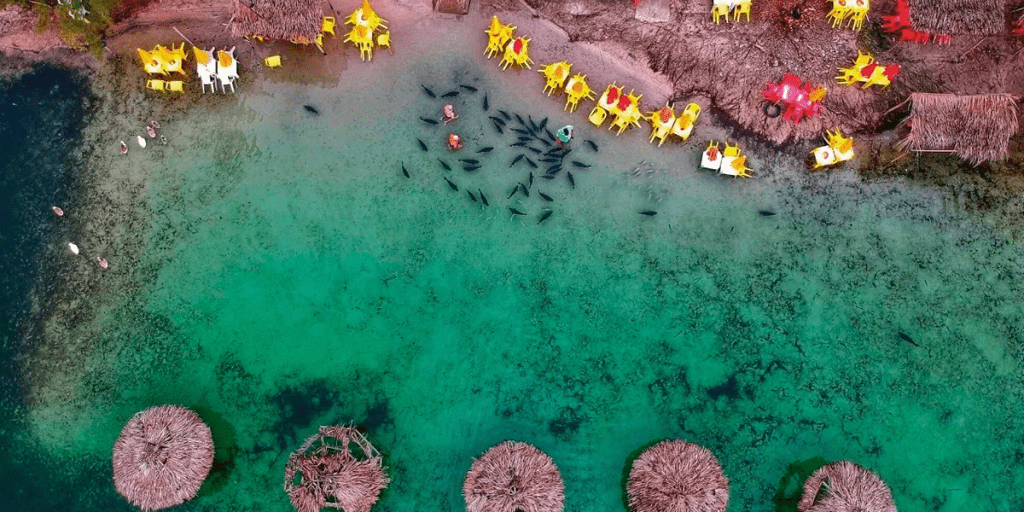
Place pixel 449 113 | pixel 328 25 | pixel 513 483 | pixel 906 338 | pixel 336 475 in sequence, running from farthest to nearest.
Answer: pixel 328 25 < pixel 449 113 < pixel 906 338 < pixel 336 475 < pixel 513 483

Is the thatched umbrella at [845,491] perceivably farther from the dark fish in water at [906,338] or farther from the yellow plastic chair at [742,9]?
the yellow plastic chair at [742,9]

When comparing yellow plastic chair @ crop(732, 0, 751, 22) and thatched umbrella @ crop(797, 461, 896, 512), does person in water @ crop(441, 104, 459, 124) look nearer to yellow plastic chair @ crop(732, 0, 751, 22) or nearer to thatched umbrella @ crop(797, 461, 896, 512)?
yellow plastic chair @ crop(732, 0, 751, 22)

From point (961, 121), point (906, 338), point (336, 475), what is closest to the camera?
point (336, 475)

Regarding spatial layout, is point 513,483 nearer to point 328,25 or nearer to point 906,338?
point 906,338

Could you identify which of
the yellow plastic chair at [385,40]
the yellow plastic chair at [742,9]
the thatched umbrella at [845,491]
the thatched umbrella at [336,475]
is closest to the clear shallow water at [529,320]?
the thatched umbrella at [845,491]

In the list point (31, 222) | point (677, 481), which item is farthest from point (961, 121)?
point (31, 222)

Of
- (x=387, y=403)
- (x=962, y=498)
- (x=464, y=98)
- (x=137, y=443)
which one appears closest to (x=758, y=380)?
(x=962, y=498)

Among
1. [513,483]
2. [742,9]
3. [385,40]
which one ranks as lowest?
[513,483]
